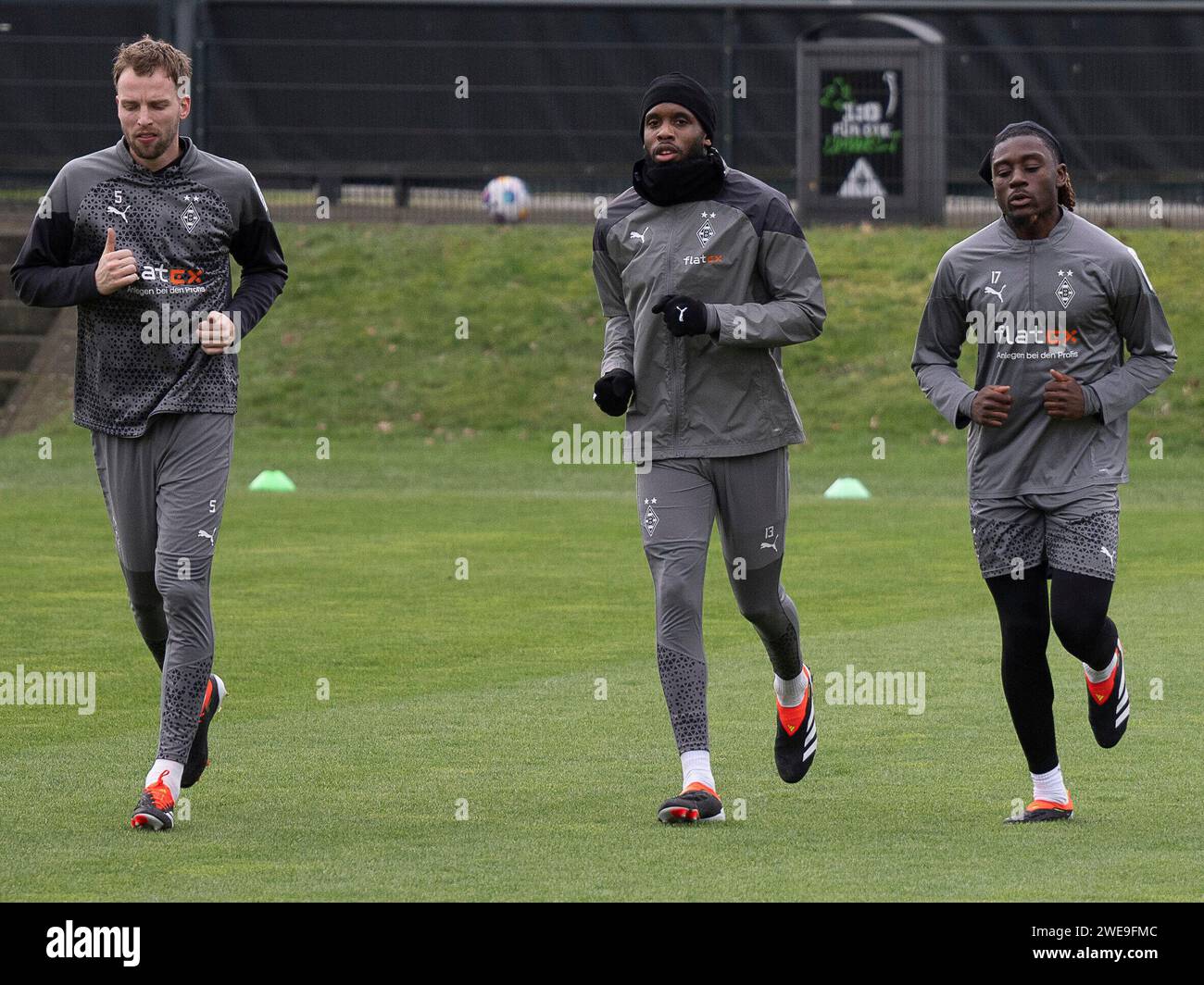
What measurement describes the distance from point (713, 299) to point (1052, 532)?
1323mm

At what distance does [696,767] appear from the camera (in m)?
7.43

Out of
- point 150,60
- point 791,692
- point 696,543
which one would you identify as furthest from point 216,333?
point 791,692

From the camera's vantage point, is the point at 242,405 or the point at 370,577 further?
the point at 242,405

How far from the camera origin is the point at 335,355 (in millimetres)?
26828

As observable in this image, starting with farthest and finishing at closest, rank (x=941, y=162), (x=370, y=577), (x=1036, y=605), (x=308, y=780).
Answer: (x=941, y=162) → (x=370, y=577) → (x=308, y=780) → (x=1036, y=605)

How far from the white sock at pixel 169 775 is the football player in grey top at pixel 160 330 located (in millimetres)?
12

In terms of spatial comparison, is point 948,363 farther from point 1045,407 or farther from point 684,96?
point 684,96

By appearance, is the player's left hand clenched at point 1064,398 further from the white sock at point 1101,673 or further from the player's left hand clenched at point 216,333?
the player's left hand clenched at point 216,333

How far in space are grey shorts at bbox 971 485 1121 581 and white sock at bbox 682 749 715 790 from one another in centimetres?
108

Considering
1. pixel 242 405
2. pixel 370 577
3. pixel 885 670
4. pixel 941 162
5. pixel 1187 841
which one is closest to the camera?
pixel 1187 841

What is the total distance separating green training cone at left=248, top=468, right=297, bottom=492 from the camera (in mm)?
21469

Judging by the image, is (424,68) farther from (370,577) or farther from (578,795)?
(578,795)
